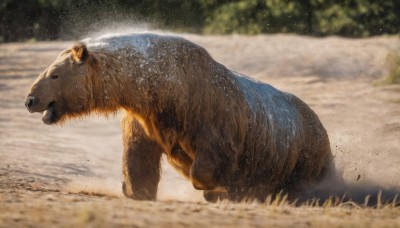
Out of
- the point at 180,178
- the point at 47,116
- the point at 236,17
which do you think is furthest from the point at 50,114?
the point at 236,17

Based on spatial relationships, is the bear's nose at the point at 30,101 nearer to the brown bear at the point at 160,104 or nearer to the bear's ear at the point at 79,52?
the brown bear at the point at 160,104

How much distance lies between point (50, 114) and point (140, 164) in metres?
0.86

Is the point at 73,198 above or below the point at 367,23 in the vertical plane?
below

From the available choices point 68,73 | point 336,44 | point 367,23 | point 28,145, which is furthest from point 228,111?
point 367,23

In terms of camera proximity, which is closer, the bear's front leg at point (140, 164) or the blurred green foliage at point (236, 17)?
the bear's front leg at point (140, 164)

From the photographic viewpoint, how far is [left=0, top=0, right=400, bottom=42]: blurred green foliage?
27.6 meters

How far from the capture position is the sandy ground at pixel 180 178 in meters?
5.14

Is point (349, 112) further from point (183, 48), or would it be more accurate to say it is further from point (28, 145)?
point (183, 48)

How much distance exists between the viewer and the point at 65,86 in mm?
6797

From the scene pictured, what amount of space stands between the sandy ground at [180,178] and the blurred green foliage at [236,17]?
6.34ft

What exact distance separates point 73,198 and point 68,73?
1.23 meters

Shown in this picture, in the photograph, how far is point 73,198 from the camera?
600 cm

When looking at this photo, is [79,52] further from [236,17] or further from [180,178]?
[236,17]

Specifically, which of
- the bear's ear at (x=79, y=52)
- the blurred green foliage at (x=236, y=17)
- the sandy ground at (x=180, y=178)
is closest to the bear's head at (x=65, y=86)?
the bear's ear at (x=79, y=52)
